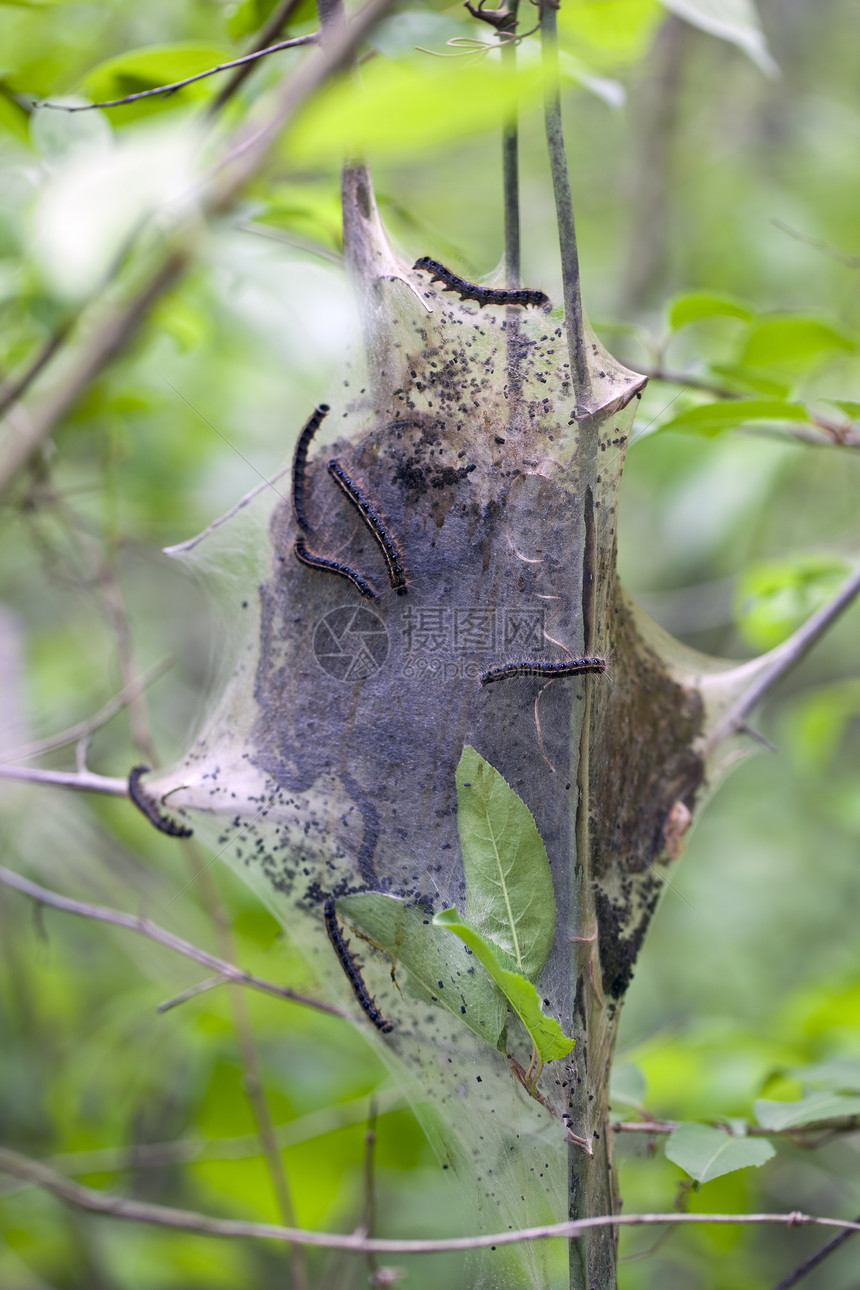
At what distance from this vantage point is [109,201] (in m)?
1.14

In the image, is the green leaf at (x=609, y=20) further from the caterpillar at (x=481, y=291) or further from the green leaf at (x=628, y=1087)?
the green leaf at (x=628, y=1087)

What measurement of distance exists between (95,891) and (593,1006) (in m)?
3.09

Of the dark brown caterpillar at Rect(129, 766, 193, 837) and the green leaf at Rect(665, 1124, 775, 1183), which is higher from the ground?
the dark brown caterpillar at Rect(129, 766, 193, 837)

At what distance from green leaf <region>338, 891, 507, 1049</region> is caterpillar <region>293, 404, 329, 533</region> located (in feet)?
2.62

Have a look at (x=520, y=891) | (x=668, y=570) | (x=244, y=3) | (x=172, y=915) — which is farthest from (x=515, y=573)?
(x=668, y=570)

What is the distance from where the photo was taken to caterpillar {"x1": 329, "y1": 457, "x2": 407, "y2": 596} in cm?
174

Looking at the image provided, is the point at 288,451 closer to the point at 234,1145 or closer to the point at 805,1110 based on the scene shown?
the point at 805,1110

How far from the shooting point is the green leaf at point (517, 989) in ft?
3.99

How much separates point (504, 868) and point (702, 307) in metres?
1.44

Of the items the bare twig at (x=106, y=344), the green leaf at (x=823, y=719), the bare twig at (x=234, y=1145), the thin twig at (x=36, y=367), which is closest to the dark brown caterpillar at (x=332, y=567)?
the thin twig at (x=36, y=367)

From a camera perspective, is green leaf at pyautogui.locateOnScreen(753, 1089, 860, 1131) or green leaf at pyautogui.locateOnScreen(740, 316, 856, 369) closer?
green leaf at pyautogui.locateOnScreen(753, 1089, 860, 1131)

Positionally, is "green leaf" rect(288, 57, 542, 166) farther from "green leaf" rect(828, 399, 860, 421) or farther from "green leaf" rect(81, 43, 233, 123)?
"green leaf" rect(81, 43, 233, 123)

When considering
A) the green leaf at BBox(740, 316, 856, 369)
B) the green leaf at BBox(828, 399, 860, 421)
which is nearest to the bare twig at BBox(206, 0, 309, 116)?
the green leaf at BBox(740, 316, 856, 369)

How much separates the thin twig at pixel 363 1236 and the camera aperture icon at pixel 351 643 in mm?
1007
